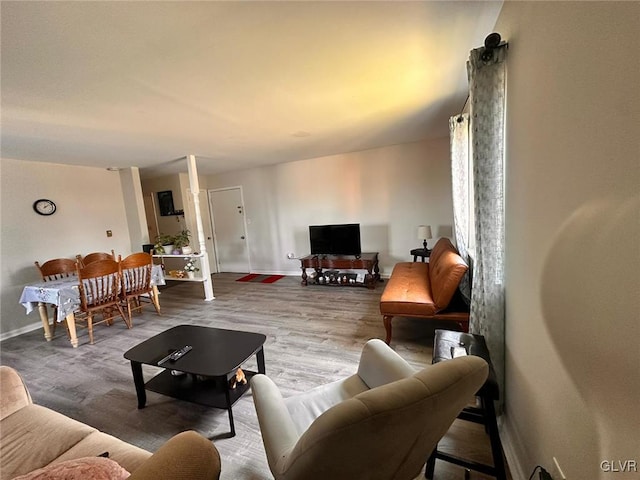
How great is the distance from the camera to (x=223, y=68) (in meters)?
1.76

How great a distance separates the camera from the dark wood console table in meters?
4.41

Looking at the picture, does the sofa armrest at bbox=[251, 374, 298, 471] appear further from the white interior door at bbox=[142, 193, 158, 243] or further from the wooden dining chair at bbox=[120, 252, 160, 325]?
the white interior door at bbox=[142, 193, 158, 243]

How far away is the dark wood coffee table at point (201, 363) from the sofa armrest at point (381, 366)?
0.83 meters

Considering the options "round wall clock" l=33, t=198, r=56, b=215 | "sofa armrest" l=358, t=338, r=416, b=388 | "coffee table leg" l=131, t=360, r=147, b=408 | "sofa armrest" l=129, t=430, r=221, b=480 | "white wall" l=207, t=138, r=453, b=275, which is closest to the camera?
"sofa armrest" l=129, t=430, r=221, b=480

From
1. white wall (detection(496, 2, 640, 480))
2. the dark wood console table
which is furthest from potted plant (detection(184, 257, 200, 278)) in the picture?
white wall (detection(496, 2, 640, 480))

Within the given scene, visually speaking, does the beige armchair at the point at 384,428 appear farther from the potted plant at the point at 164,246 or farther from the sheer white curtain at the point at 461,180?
the potted plant at the point at 164,246

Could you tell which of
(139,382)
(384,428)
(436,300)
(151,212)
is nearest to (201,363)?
(139,382)

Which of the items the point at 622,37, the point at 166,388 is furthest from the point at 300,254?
the point at 622,37

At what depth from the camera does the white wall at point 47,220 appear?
3543 mm

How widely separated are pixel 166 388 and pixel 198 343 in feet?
1.16

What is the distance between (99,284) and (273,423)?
331 centimetres

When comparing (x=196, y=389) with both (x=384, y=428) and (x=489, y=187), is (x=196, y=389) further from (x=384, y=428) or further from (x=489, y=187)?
(x=489, y=187)

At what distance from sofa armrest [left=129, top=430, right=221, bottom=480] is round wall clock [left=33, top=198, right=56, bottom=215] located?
4896 mm

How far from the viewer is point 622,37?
0.58m
